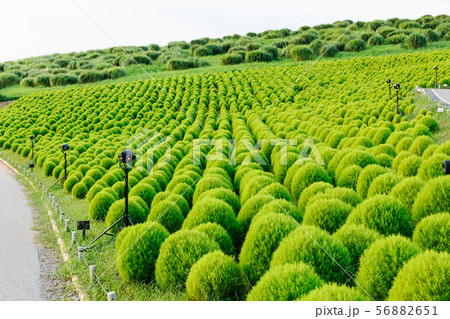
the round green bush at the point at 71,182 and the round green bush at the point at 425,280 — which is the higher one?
the round green bush at the point at 425,280

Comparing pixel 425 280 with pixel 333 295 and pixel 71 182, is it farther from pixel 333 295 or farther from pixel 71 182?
pixel 71 182

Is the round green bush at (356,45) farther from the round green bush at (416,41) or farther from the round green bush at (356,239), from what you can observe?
the round green bush at (356,239)

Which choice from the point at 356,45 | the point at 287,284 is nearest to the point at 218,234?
the point at 287,284

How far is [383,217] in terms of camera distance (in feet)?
23.6

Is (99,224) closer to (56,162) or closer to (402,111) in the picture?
(56,162)

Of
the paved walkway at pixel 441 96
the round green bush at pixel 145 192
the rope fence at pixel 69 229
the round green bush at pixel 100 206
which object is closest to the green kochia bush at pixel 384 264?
the rope fence at pixel 69 229

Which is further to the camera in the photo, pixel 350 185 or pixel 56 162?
pixel 56 162

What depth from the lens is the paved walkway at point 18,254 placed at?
8.43 m

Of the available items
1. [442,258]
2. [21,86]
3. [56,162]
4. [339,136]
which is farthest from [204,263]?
[21,86]

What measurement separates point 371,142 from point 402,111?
1108 centimetres

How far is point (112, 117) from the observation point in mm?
37750

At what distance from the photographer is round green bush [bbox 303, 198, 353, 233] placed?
7719mm

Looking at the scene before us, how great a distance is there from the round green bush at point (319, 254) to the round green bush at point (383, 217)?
4.81ft

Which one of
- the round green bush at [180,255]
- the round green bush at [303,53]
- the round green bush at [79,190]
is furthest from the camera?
the round green bush at [303,53]
